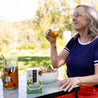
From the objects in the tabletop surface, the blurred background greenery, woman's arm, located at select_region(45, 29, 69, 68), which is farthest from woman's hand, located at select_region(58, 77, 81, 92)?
the blurred background greenery

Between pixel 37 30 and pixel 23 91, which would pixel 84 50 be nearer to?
pixel 23 91

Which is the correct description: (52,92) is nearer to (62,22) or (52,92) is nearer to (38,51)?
(38,51)

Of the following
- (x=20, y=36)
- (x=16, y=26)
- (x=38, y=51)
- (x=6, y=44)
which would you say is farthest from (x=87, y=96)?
(x=16, y=26)

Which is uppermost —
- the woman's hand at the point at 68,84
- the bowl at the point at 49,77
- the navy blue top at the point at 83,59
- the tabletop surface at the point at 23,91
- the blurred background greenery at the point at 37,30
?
the blurred background greenery at the point at 37,30

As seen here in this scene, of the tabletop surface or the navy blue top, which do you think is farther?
the navy blue top

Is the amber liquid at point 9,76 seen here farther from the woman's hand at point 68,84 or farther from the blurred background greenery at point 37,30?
the blurred background greenery at point 37,30

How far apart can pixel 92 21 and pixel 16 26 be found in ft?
38.3

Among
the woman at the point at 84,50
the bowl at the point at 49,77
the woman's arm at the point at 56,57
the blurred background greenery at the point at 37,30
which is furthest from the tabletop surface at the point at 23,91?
the blurred background greenery at the point at 37,30

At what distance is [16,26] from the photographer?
13.1m

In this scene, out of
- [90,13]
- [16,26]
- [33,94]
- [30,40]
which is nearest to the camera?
[33,94]

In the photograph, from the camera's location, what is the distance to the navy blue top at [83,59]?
64.6 inches

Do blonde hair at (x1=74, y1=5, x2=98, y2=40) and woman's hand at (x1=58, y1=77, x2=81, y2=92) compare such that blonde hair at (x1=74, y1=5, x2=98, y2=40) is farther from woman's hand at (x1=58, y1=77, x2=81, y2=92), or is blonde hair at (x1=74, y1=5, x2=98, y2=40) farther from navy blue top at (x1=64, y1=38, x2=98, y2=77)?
woman's hand at (x1=58, y1=77, x2=81, y2=92)

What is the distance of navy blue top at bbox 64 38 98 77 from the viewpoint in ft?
5.38

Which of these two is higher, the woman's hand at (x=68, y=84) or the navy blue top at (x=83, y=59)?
the navy blue top at (x=83, y=59)
